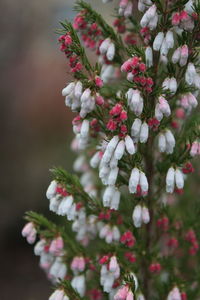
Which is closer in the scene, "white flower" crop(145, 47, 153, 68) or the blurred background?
"white flower" crop(145, 47, 153, 68)

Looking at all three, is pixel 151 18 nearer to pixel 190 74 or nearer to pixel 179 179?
pixel 190 74

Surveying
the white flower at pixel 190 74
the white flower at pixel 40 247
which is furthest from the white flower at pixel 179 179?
the white flower at pixel 40 247

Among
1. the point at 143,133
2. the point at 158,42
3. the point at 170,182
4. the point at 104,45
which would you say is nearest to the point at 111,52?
the point at 104,45

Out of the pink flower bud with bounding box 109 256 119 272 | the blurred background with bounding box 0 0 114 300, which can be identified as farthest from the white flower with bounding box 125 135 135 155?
the blurred background with bounding box 0 0 114 300

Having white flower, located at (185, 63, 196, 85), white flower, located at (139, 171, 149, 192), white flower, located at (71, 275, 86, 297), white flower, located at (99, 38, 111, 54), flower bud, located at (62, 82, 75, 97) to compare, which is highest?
white flower, located at (99, 38, 111, 54)

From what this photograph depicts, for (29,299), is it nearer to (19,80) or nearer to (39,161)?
(39,161)

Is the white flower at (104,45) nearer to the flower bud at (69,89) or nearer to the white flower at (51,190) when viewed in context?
the flower bud at (69,89)

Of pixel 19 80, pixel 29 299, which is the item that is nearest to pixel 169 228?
pixel 29 299

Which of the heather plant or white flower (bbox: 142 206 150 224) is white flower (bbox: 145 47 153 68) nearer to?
the heather plant
